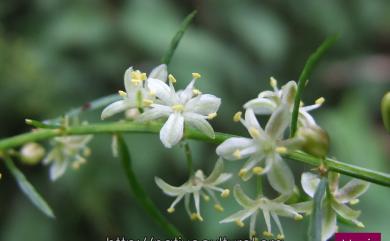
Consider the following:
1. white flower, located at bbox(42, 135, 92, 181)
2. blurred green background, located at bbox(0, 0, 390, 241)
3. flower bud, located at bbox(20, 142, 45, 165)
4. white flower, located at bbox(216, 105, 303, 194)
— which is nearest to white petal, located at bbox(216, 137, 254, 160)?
white flower, located at bbox(216, 105, 303, 194)

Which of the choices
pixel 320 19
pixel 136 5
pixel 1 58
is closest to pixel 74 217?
pixel 1 58

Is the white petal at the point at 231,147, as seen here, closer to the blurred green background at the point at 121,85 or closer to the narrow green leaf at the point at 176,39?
the narrow green leaf at the point at 176,39

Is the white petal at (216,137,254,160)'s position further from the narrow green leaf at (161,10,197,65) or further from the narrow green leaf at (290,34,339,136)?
the narrow green leaf at (161,10,197,65)

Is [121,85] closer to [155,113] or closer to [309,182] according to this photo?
[155,113]

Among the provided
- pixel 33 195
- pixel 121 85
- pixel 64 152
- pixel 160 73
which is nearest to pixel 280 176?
pixel 160 73

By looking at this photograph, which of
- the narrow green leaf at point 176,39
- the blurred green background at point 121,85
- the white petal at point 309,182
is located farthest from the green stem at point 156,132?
the blurred green background at point 121,85

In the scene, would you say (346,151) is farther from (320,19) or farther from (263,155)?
(263,155)

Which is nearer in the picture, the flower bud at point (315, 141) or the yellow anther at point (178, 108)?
the flower bud at point (315, 141)
